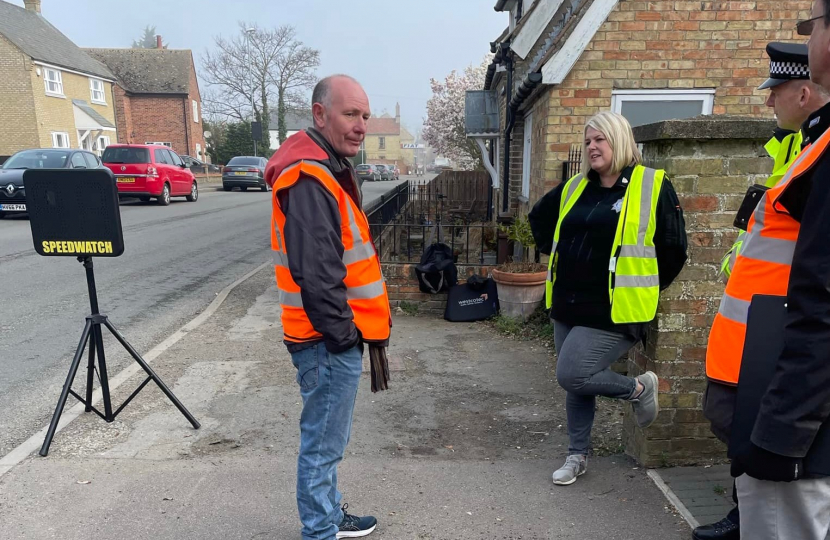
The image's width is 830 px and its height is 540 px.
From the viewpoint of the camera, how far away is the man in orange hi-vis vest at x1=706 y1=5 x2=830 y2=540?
52.9 inches

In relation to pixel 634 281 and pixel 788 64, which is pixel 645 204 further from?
pixel 788 64

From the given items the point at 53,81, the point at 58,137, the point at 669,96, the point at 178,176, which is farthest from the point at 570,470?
the point at 53,81

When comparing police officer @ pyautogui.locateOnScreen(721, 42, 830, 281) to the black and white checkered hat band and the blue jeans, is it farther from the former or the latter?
the blue jeans

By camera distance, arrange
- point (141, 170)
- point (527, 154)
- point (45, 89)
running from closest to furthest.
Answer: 1. point (527, 154)
2. point (141, 170)
3. point (45, 89)

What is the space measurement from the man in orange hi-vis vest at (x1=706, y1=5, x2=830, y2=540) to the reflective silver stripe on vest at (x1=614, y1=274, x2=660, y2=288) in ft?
3.44

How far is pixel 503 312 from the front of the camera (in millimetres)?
6207

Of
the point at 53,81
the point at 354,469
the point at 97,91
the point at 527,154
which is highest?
the point at 97,91

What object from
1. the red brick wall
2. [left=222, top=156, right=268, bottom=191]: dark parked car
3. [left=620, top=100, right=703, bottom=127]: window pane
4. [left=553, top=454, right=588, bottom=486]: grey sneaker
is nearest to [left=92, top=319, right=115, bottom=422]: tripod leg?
[left=553, top=454, right=588, bottom=486]: grey sneaker

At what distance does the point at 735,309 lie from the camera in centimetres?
165

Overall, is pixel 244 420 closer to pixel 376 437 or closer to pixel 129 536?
pixel 376 437

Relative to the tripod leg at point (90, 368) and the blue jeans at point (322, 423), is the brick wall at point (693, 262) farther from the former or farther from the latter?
the tripod leg at point (90, 368)

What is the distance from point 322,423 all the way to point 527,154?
24.5 feet

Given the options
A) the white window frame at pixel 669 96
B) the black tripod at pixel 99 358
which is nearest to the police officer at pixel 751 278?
the black tripod at pixel 99 358

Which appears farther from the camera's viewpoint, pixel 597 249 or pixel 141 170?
pixel 141 170
